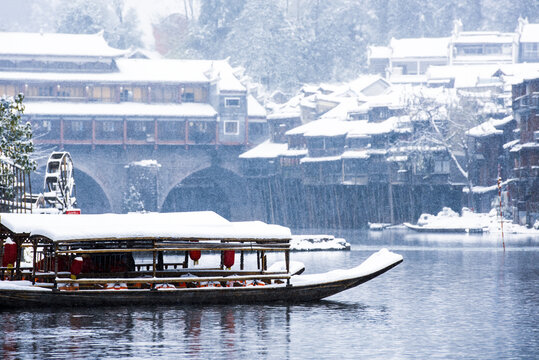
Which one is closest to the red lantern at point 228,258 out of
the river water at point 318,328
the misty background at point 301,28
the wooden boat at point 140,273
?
the wooden boat at point 140,273

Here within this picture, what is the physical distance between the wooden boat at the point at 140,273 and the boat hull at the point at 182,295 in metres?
0.02

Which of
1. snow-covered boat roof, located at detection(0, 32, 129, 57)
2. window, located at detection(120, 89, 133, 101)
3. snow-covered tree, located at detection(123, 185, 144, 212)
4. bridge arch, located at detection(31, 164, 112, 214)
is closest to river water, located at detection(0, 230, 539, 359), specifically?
snow-covered tree, located at detection(123, 185, 144, 212)

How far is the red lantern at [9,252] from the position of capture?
2359 cm

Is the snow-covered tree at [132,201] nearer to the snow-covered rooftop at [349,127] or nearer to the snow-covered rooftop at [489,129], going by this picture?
the snow-covered rooftop at [349,127]

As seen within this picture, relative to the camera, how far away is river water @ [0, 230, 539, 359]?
17.2 m

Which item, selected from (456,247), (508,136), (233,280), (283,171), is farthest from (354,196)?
(233,280)

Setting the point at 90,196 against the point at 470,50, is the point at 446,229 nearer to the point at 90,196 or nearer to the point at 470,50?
the point at 90,196

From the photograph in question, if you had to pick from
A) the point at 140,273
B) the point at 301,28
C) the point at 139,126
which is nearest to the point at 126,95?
the point at 139,126

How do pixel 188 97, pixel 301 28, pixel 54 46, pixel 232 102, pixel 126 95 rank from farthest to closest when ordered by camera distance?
pixel 301 28 < pixel 232 102 < pixel 188 97 < pixel 126 95 < pixel 54 46

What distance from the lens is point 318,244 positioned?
53.3 m

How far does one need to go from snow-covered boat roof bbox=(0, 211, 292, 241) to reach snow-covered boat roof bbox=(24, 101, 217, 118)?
2100 inches

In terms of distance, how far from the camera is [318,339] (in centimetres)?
1873

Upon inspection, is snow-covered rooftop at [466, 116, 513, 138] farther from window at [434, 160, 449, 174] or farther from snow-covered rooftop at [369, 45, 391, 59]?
snow-covered rooftop at [369, 45, 391, 59]

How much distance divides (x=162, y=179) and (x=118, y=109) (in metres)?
6.39
